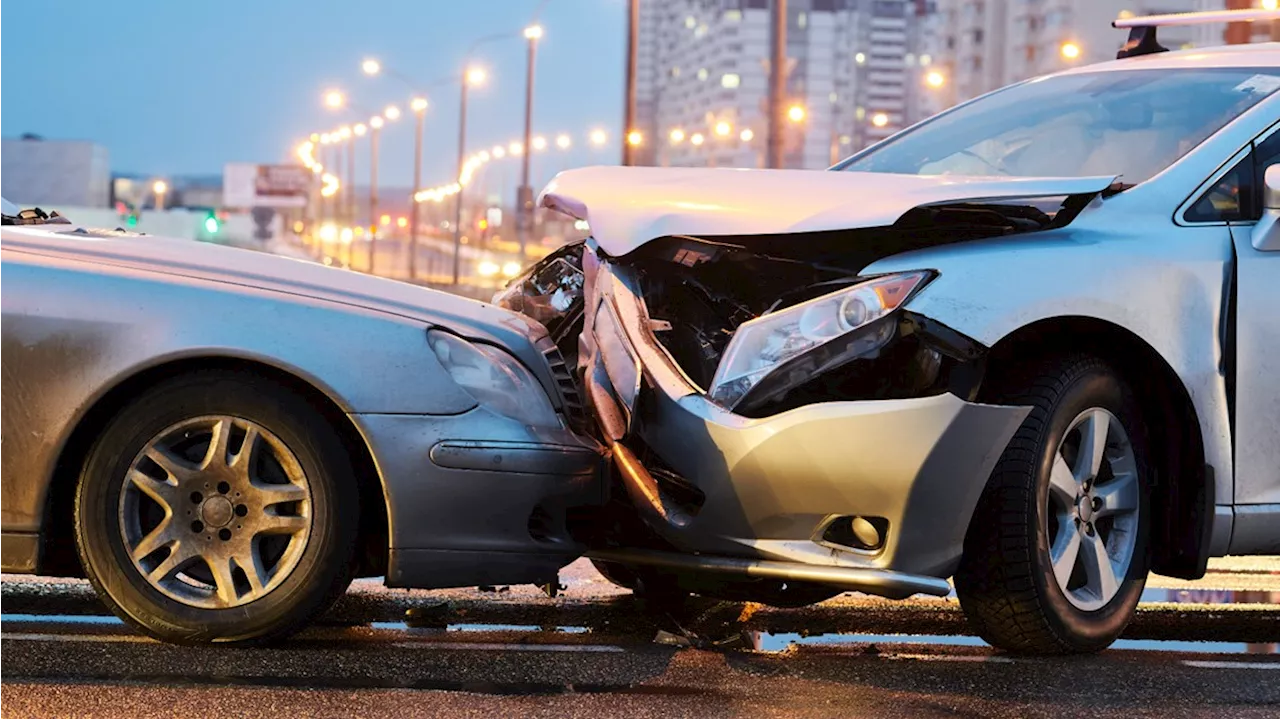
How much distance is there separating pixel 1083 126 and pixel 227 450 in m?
3.03

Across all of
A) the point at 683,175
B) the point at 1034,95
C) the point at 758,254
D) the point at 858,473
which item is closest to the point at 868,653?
the point at 858,473

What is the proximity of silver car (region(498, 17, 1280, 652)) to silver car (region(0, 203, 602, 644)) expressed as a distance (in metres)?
0.53

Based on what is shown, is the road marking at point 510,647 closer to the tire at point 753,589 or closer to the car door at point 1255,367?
the tire at point 753,589

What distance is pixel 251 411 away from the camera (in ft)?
14.6

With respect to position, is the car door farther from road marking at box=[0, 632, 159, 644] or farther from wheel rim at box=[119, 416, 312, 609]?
road marking at box=[0, 632, 159, 644]

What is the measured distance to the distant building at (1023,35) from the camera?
12431 cm

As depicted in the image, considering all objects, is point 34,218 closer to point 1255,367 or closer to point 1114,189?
point 1114,189

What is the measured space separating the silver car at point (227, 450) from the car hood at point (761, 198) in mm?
713

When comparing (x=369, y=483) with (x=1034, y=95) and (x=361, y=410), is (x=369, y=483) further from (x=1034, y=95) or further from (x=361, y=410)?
(x=1034, y=95)

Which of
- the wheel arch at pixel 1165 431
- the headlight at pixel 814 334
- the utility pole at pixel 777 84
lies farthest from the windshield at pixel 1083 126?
the utility pole at pixel 777 84

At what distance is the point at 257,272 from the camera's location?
4672 millimetres

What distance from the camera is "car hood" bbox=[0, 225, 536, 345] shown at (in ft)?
15.0

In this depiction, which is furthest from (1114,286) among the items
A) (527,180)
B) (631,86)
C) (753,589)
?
(527,180)

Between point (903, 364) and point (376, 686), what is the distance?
58.0 inches
